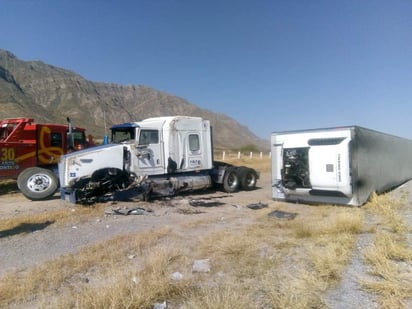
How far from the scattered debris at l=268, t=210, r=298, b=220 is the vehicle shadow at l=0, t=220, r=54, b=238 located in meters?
5.61

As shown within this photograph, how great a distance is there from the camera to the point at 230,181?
43.3 feet

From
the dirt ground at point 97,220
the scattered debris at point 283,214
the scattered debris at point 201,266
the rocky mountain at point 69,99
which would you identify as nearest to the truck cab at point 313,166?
the dirt ground at point 97,220

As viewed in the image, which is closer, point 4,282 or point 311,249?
point 4,282

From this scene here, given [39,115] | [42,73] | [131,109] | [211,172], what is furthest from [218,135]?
[211,172]

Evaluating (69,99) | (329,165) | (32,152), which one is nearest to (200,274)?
(329,165)

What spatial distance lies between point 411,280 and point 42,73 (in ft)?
499

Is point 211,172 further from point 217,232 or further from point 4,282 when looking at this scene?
point 4,282

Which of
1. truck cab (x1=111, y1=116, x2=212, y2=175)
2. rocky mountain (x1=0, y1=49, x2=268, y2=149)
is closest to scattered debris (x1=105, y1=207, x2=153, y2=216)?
truck cab (x1=111, y1=116, x2=212, y2=175)

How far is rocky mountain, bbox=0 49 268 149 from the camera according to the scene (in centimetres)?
8818

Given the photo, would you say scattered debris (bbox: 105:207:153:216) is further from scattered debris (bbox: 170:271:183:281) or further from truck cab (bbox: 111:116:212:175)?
scattered debris (bbox: 170:271:183:281)

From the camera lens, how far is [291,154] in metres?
10.0

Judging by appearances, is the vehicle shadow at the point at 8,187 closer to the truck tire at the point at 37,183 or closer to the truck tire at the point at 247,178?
the truck tire at the point at 37,183

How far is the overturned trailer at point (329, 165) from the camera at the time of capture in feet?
29.1

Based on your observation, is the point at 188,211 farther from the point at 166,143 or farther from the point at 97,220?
the point at 166,143
